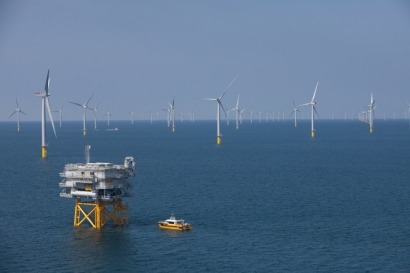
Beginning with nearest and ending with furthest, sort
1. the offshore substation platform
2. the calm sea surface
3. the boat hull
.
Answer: the calm sea surface, the boat hull, the offshore substation platform

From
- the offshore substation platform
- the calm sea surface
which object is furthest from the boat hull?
the offshore substation platform

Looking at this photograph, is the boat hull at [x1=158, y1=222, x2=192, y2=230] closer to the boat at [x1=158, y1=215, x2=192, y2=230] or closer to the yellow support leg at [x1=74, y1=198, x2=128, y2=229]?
the boat at [x1=158, y1=215, x2=192, y2=230]

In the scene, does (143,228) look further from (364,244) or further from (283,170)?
(283,170)

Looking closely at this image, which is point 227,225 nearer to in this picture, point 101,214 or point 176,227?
point 176,227

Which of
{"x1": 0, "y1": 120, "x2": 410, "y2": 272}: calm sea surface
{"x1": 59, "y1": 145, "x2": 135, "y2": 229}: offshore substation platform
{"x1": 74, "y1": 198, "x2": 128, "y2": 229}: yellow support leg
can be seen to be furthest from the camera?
{"x1": 74, "y1": 198, "x2": 128, "y2": 229}: yellow support leg

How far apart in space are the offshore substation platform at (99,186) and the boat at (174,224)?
468cm

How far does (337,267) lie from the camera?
191 feet

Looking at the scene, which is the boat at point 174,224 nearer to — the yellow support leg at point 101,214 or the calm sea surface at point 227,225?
the calm sea surface at point 227,225

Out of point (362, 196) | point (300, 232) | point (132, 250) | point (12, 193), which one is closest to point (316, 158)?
point (362, 196)

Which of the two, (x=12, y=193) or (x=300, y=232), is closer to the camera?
(x=300, y=232)

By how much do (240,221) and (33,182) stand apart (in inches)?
1969

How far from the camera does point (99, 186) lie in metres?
72.6

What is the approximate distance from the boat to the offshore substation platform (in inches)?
184

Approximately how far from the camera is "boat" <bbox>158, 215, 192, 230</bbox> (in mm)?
72375
